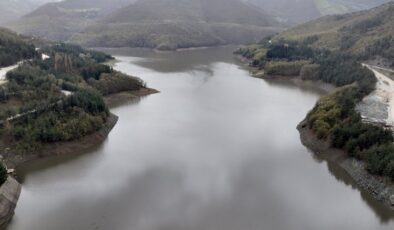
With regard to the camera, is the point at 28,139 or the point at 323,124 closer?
the point at 28,139

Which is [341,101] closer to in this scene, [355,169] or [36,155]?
[355,169]

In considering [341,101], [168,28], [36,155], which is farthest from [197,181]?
[168,28]

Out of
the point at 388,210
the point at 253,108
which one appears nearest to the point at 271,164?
the point at 388,210

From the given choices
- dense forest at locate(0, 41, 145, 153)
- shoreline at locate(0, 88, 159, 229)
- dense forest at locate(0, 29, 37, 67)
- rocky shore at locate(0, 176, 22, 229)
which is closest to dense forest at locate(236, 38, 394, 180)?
shoreline at locate(0, 88, 159, 229)

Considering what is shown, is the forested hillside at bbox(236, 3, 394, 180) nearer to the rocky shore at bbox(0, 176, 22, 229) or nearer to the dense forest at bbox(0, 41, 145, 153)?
the dense forest at bbox(0, 41, 145, 153)

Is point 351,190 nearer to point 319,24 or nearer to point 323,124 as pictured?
point 323,124

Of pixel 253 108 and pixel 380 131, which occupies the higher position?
pixel 380 131

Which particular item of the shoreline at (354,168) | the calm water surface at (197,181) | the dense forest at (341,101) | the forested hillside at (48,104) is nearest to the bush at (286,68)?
the dense forest at (341,101)
